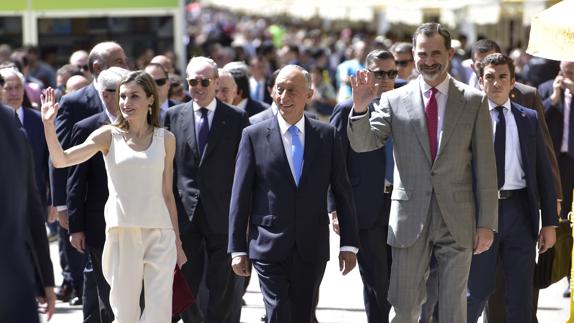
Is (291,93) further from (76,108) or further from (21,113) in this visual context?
(21,113)

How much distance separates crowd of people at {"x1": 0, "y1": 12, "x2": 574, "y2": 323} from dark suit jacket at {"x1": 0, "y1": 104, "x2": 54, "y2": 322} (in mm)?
290

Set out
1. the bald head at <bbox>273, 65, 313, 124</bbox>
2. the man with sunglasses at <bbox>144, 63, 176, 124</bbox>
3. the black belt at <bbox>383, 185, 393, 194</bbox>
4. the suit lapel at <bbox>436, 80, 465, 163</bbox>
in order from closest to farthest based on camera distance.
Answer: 1. the suit lapel at <bbox>436, 80, 465, 163</bbox>
2. the bald head at <bbox>273, 65, 313, 124</bbox>
3. the black belt at <bbox>383, 185, 393, 194</bbox>
4. the man with sunglasses at <bbox>144, 63, 176, 124</bbox>

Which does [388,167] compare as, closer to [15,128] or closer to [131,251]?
[131,251]

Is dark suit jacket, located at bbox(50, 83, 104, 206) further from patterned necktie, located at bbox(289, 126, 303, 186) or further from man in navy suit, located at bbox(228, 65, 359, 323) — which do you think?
patterned necktie, located at bbox(289, 126, 303, 186)

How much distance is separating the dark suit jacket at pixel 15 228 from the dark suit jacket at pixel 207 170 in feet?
11.3

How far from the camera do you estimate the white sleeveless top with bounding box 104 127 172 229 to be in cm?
828

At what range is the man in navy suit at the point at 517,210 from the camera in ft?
29.3

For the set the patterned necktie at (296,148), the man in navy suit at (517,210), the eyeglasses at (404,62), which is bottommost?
the man in navy suit at (517,210)

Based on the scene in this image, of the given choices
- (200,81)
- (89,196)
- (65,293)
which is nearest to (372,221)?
(200,81)

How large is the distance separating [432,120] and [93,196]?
2.56 m

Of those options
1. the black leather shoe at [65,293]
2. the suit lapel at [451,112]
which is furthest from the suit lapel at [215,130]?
the black leather shoe at [65,293]

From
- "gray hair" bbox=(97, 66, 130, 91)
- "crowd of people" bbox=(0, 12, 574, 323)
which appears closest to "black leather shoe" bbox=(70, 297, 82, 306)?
"crowd of people" bbox=(0, 12, 574, 323)

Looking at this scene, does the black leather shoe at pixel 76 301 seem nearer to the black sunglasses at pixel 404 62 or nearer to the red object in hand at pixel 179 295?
the red object in hand at pixel 179 295

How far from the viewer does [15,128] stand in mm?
5820
